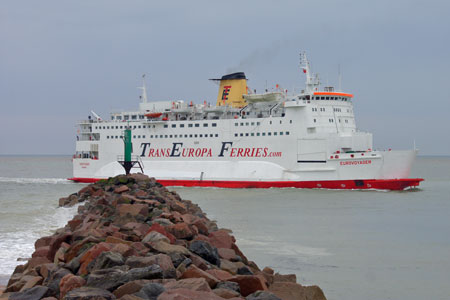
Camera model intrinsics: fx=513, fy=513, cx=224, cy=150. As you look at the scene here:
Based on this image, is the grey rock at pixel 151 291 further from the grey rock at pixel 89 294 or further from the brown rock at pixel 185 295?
the grey rock at pixel 89 294

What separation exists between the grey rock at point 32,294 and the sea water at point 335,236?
6.52ft

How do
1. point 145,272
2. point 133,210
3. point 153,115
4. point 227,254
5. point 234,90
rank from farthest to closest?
point 153,115 < point 234,90 < point 133,210 < point 227,254 < point 145,272

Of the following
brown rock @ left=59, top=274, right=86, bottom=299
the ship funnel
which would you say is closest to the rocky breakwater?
brown rock @ left=59, top=274, right=86, bottom=299

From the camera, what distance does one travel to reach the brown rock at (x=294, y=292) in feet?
16.1

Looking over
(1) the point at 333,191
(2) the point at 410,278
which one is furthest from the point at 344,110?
(2) the point at 410,278

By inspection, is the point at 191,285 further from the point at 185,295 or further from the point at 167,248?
the point at 167,248

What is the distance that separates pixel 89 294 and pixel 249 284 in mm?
1455

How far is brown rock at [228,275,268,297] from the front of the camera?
4.66m

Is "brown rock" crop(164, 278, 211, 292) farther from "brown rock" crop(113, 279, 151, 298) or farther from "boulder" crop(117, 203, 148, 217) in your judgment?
"boulder" crop(117, 203, 148, 217)

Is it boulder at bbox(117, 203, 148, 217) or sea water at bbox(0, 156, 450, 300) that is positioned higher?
boulder at bbox(117, 203, 148, 217)

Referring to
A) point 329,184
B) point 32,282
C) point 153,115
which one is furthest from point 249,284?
point 153,115

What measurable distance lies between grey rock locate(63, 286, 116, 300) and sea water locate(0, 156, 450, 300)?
285cm

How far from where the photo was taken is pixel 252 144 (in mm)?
26234

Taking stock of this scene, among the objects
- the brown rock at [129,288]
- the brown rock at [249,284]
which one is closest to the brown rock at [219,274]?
the brown rock at [249,284]
